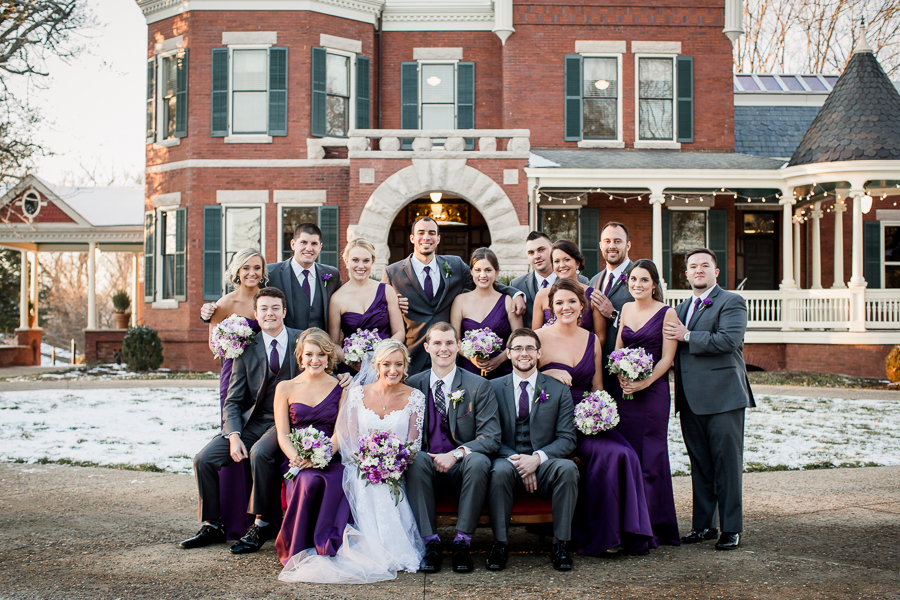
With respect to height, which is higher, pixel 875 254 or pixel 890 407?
pixel 875 254

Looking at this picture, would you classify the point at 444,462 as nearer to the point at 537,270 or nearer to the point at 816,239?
the point at 537,270

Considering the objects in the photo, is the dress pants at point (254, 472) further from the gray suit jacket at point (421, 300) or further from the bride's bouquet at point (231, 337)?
the gray suit jacket at point (421, 300)

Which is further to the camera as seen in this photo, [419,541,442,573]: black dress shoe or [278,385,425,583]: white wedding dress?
[419,541,442,573]: black dress shoe

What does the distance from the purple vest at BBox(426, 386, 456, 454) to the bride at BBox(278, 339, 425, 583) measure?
101 millimetres

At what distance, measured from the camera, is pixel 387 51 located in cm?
1891

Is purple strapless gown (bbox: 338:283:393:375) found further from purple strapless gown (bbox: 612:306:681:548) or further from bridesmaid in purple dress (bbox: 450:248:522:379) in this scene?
purple strapless gown (bbox: 612:306:681:548)

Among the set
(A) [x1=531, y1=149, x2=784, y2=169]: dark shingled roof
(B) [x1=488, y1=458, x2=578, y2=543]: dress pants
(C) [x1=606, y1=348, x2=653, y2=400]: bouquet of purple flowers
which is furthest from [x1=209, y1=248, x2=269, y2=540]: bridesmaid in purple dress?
(A) [x1=531, y1=149, x2=784, y2=169]: dark shingled roof

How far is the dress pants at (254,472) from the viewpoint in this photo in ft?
17.2

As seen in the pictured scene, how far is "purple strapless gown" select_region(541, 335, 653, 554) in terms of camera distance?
5.04 m

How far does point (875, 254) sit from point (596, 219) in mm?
6876

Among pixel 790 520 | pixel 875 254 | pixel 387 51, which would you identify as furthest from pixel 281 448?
pixel 875 254

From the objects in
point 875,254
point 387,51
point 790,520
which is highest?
point 387,51

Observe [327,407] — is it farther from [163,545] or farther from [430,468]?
[163,545]

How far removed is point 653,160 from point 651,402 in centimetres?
1319
